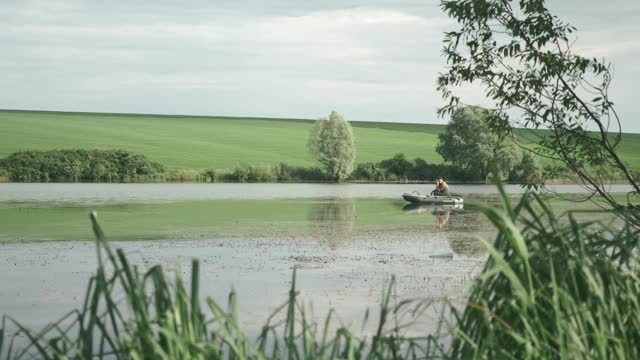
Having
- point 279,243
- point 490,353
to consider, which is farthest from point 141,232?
point 490,353

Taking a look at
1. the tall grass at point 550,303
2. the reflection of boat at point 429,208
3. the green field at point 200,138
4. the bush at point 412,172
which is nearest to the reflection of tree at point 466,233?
the reflection of boat at point 429,208

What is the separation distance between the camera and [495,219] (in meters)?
2.39

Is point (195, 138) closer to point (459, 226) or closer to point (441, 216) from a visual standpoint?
point (441, 216)

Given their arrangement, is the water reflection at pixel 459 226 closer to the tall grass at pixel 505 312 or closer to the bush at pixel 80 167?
the tall grass at pixel 505 312

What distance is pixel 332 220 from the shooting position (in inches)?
1050

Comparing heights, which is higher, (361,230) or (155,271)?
(155,271)

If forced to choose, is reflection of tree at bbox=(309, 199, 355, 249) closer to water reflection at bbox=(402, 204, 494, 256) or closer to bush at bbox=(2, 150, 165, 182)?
water reflection at bbox=(402, 204, 494, 256)

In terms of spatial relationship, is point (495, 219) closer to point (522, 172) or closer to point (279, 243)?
point (522, 172)

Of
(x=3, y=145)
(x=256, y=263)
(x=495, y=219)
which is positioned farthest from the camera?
(x=3, y=145)

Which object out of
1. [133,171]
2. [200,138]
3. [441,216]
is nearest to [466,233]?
[441,216]

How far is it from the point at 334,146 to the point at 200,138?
2706 cm

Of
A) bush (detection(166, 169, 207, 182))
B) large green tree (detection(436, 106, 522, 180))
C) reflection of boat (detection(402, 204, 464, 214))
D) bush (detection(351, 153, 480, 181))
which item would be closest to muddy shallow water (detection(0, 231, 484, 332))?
reflection of boat (detection(402, 204, 464, 214))

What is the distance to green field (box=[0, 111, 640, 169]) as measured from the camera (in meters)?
77.3

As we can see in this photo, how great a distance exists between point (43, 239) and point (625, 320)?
18.4 metres
